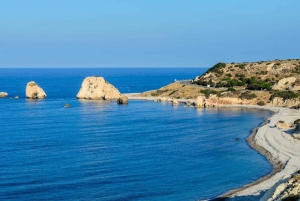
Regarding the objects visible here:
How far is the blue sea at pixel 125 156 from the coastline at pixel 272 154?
1.17 meters

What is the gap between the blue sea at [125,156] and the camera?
40250 millimetres

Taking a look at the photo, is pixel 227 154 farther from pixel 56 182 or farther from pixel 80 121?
pixel 80 121

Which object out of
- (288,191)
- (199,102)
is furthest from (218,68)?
(288,191)

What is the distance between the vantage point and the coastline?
39.4 metres

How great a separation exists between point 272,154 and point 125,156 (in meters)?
17.0

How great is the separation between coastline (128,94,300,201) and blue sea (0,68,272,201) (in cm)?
117

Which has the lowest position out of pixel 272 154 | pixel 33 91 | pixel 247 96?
pixel 272 154

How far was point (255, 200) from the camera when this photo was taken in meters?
37.0

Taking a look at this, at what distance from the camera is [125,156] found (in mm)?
53375

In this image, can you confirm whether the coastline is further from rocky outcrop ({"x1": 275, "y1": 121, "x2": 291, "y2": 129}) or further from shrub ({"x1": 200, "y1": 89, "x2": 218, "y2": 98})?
shrub ({"x1": 200, "y1": 89, "x2": 218, "y2": 98})

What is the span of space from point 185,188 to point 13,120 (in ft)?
171

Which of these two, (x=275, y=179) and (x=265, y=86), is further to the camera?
(x=265, y=86)

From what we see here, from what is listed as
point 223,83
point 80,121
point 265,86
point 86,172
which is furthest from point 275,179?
point 223,83

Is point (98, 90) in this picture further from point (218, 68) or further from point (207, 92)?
point (218, 68)
